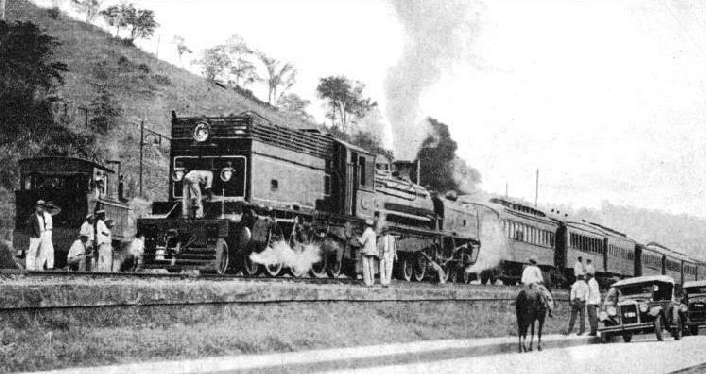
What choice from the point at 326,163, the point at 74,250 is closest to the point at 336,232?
the point at 326,163

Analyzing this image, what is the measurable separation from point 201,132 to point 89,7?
25.6 m

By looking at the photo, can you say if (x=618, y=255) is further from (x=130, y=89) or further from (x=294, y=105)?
(x=130, y=89)

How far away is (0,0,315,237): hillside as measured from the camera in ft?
124

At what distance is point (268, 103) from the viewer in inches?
2105

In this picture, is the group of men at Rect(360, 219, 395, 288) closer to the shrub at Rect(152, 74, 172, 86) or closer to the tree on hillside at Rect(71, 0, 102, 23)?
the tree on hillside at Rect(71, 0, 102, 23)

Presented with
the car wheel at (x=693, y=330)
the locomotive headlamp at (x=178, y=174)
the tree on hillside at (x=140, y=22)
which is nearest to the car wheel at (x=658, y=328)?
the car wheel at (x=693, y=330)

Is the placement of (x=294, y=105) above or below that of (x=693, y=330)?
above

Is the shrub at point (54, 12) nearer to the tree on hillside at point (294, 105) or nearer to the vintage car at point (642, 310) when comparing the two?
the tree on hillside at point (294, 105)

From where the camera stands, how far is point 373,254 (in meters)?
20.3

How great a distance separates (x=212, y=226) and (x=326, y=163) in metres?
4.33

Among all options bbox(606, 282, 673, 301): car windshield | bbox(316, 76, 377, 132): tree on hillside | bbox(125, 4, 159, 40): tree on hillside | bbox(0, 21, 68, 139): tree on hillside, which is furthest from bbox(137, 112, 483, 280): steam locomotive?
bbox(316, 76, 377, 132): tree on hillside

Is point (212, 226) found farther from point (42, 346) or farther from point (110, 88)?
point (110, 88)

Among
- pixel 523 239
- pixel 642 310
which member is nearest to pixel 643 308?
pixel 642 310

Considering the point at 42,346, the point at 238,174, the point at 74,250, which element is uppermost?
Answer: the point at 238,174
